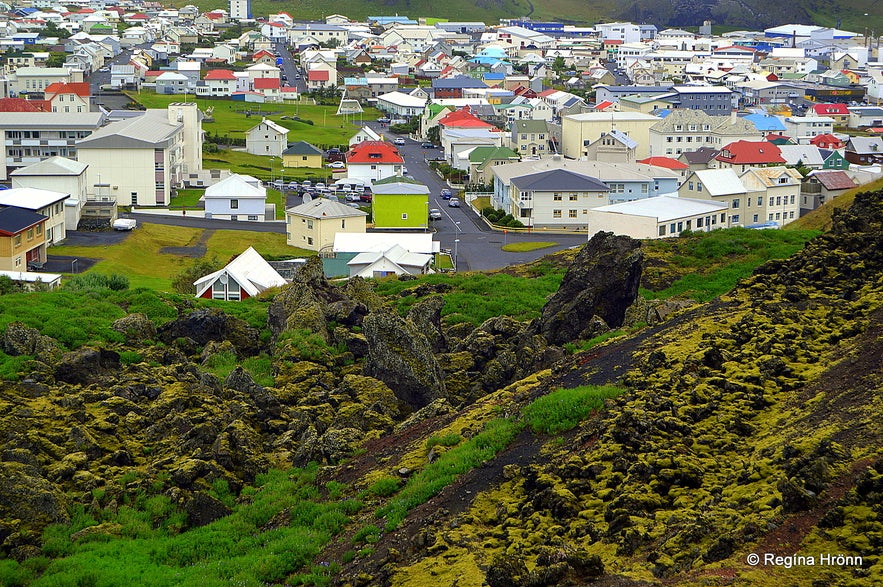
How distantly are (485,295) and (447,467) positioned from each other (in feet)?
36.0

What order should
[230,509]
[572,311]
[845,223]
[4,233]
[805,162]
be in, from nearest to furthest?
1. [230,509]
2. [845,223]
3. [572,311]
4. [4,233]
5. [805,162]

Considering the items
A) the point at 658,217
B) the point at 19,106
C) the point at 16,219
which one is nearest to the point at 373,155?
the point at 19,106

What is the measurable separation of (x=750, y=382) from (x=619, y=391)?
1.05m

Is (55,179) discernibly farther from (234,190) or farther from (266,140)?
(266,140)

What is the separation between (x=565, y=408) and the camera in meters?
9.27

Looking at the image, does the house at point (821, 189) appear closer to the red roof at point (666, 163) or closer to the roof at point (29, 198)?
the red roof at point (666, 163)

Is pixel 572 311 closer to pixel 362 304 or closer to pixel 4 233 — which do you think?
pixel 362 304

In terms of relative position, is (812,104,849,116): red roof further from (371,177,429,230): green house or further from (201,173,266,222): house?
(201,173,266,222): house

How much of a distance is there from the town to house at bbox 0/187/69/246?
0.47 ft

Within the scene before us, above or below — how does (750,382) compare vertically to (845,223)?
below

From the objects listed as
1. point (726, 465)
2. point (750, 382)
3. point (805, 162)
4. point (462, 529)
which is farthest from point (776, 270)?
point (805, 162)

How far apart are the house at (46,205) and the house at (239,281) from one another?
29.9 ft

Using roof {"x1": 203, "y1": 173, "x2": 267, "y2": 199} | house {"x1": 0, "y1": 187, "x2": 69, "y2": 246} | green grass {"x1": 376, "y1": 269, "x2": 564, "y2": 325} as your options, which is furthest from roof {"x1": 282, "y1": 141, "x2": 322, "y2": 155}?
green grass {"x1": 376, "y1": 269, "x2": 564, "y2": 325}

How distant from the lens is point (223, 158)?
58.6 metres
